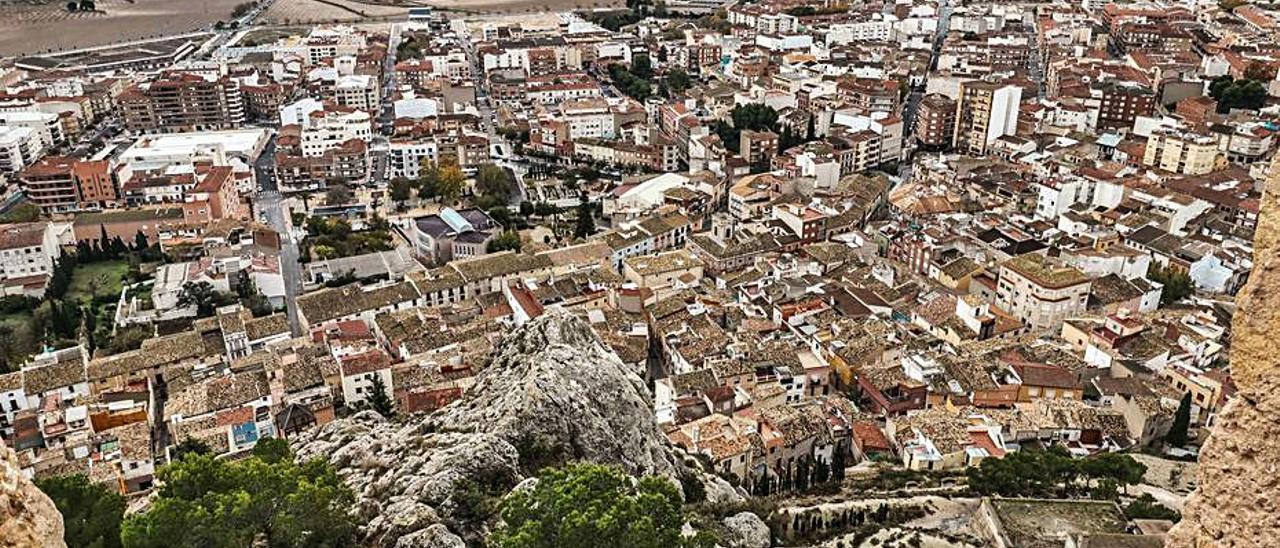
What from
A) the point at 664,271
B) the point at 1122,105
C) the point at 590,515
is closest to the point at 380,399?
the point at 664,271

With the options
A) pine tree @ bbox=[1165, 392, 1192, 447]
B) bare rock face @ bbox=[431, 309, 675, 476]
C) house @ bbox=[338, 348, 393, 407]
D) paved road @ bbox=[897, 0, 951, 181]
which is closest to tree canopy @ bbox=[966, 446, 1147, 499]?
pine tree @ bbox=[1165, 392, 1192, 447]

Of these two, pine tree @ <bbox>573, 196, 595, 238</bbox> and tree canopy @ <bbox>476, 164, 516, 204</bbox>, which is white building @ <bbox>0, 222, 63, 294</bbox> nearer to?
tree canopy @ <bbox>476, 164, 516, 204</bbox>

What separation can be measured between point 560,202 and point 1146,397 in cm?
2544

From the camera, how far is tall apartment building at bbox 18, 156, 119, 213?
132 feet

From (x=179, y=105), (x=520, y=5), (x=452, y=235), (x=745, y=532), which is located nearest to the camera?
(x=745, y=532)

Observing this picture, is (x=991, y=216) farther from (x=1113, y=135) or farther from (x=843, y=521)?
(x=843, y=521)

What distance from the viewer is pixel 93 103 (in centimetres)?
5600

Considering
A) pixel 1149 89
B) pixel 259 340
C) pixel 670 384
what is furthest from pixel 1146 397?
pixel 1149 89

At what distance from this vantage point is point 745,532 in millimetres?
13906

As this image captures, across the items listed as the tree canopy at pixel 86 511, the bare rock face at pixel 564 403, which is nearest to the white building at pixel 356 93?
the bare rock face at pixel 564 403

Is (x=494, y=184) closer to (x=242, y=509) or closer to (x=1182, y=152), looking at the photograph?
(x=1182, y=152)

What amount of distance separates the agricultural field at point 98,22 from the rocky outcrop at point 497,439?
7566cm

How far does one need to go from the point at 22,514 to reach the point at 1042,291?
24832mm

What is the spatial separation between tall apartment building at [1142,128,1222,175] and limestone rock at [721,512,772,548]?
31.5 m
